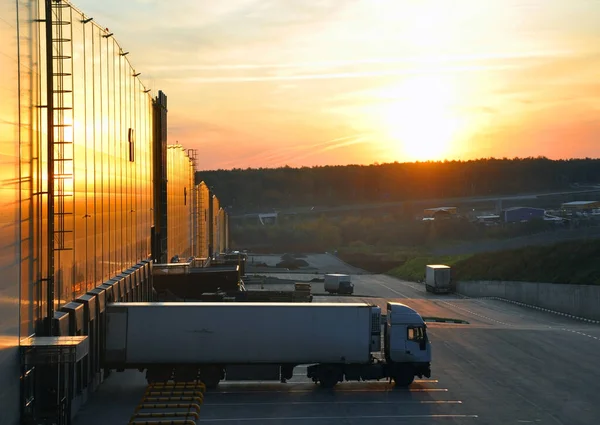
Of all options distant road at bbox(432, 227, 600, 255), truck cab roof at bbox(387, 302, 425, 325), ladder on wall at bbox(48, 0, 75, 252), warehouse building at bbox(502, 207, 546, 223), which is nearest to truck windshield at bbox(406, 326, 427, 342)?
truck cab roof at bbox(387, 302, 425, 325)

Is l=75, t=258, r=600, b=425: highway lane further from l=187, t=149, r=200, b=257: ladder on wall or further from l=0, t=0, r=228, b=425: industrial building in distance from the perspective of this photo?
l=187, t=149, r=200, b=257: ladder on wall

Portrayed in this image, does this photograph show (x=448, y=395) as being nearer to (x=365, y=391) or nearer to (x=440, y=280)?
(x=365, y=391)

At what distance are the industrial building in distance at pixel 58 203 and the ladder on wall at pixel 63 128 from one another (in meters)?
0.04

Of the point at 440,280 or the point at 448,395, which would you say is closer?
the point at 448,395

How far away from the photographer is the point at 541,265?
247 ft

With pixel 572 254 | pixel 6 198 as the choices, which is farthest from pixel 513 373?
pixel 572 254

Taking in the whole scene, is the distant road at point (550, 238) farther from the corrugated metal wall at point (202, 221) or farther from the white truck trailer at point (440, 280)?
the corrugated metal wall at point (202, 221)

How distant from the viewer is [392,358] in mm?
28766

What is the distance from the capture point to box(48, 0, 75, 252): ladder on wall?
22297mm

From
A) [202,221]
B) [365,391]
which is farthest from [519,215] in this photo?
[365,391]

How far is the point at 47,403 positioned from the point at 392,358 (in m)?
13.0

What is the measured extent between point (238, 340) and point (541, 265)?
5394cm

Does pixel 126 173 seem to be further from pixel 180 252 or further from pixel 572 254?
pixel 572 254

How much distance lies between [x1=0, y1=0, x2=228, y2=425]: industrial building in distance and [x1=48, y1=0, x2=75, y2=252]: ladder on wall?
37 millimetres
